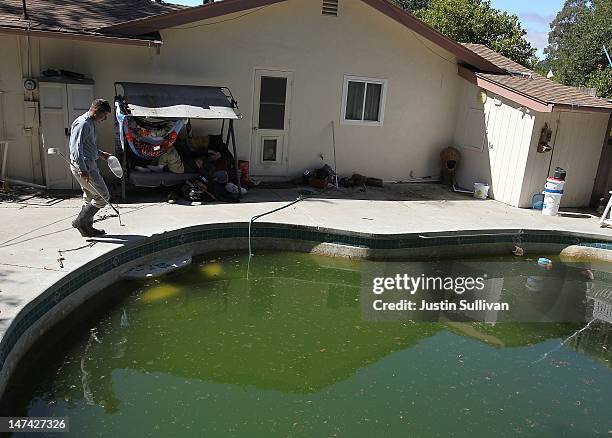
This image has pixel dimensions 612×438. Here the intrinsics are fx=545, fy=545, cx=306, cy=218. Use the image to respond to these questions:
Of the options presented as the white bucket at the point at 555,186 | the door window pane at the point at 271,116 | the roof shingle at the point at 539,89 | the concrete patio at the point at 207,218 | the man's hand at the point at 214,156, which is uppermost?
the roof shingle at the point at 539,89

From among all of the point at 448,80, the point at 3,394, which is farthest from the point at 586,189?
the point at 3,394

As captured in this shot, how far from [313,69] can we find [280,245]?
4.18 m

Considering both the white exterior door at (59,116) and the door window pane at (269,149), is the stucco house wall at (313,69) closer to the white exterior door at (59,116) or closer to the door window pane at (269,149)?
the door window pane at (269,149)

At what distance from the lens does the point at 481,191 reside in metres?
11.0

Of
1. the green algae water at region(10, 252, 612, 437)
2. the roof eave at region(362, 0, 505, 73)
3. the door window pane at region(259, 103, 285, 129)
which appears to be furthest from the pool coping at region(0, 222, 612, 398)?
the roof eave at region(362, 0, 505, 73)

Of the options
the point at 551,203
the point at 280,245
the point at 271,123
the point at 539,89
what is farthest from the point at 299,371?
the point at 539,89

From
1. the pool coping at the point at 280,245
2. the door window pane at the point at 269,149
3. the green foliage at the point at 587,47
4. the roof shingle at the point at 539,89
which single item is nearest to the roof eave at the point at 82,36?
the door window pane at the point at 269,149

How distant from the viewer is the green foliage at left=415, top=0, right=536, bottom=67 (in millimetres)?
20016

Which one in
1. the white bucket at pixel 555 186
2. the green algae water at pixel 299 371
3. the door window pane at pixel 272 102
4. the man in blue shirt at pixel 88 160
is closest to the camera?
the green algae water at pixel 299 371

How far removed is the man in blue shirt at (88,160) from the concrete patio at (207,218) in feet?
0.90

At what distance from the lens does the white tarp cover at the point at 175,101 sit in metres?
8.21

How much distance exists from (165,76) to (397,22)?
180 inches

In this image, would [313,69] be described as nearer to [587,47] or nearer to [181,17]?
[181,17]

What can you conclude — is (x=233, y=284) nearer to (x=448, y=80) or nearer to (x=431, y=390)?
(x=431, y=390)
